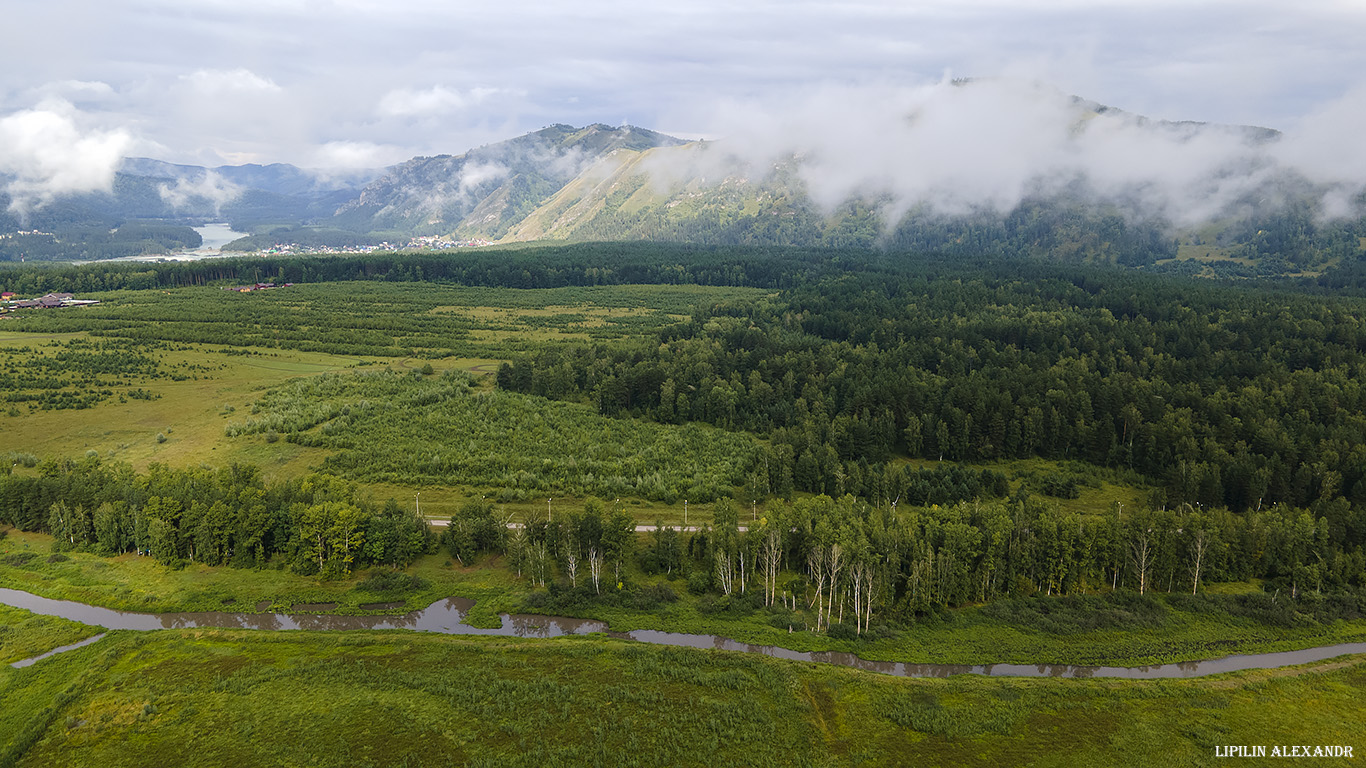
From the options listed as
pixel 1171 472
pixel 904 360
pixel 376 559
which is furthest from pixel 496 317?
pixel 1171 472

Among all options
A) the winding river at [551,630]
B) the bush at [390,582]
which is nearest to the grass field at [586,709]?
the winding river at [551,630]

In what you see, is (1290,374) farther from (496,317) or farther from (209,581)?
(496,317)

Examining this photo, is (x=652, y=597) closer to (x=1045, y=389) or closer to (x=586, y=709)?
(x=586, y=709)

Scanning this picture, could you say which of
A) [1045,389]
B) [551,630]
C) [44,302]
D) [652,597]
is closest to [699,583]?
[652,597]

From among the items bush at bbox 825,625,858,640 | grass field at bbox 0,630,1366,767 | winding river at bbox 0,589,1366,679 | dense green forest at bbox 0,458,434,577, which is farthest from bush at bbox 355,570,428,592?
bush at bbox 825,625,858,640

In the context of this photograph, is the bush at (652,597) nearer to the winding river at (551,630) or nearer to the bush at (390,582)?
the winding river at (551,630)

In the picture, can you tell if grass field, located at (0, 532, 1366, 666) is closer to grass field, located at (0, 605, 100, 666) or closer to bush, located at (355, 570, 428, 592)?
bush, located at (355, 570, 428, 592)

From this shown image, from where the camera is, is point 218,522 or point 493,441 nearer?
point 218,522
